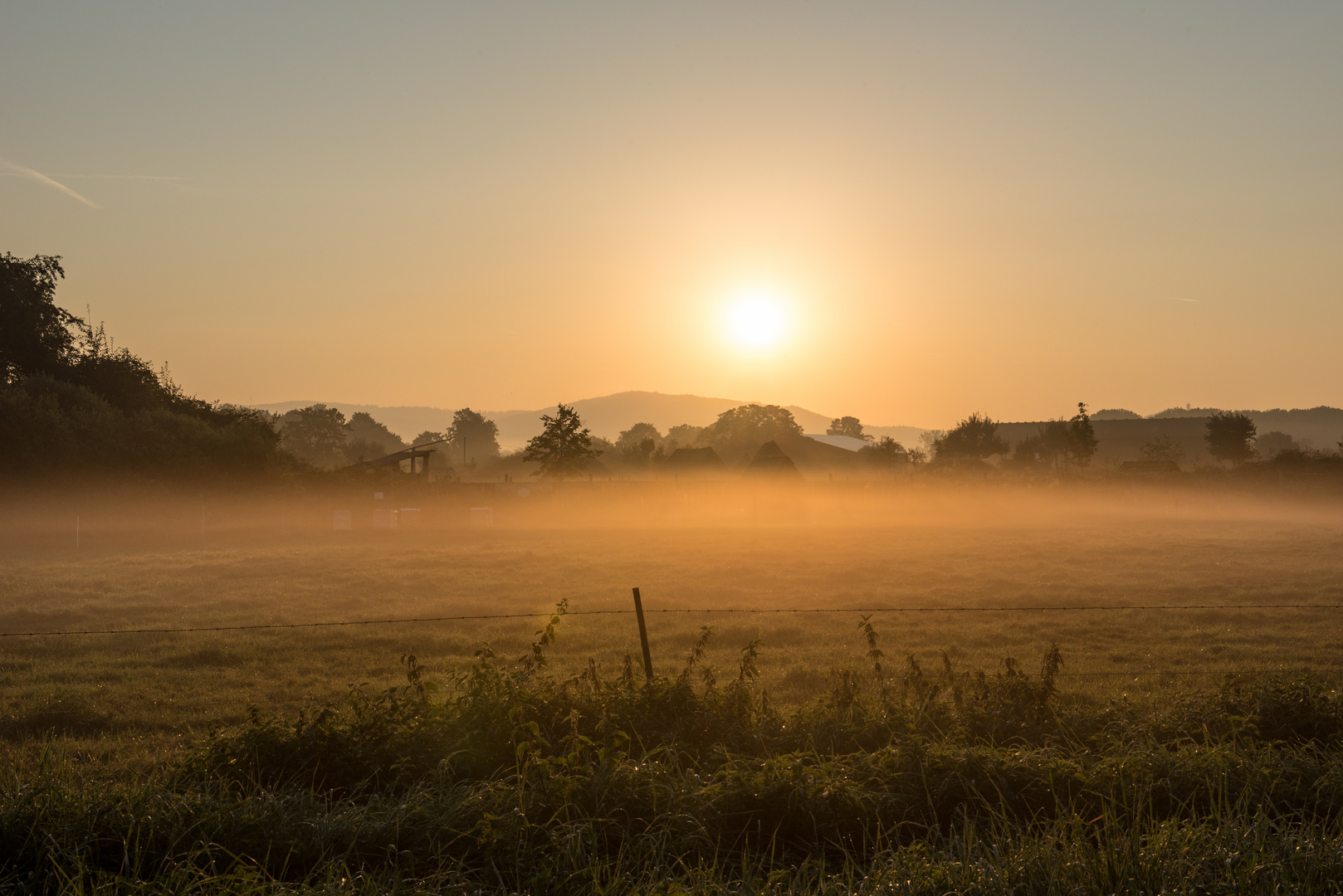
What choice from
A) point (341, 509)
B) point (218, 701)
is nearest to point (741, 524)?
point (341, 509)

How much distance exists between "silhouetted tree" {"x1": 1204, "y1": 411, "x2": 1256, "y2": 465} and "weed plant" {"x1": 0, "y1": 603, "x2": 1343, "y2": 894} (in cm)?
9720

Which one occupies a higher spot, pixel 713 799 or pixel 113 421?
pixel 113 421

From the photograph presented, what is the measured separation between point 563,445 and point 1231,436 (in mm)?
68474

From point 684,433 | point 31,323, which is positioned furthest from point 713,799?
point 684,433

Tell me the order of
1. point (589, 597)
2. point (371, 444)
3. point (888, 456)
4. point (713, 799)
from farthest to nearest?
point (371, 444) → point (888, 456) → point (589, 597) → point (713, 799)

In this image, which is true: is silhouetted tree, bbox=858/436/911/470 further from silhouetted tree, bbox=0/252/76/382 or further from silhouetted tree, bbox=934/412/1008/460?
silhouetted tree, bbox=0/252/76/382

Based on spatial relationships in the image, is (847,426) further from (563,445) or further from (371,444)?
(563,445)

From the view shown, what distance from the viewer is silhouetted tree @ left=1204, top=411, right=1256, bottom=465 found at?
9062 cm

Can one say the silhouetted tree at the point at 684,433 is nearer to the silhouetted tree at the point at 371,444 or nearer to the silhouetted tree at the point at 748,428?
the silhouetted tree at the point at 748,428

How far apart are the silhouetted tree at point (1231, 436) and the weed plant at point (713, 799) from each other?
97.2 metres

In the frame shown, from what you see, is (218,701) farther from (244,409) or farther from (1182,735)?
(244,409)

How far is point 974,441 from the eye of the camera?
103m

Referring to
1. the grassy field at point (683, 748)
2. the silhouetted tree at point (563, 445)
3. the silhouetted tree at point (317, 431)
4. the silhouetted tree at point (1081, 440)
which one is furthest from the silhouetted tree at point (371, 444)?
the grassy field at point (683, 748)

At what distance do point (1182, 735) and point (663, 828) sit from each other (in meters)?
4.07
